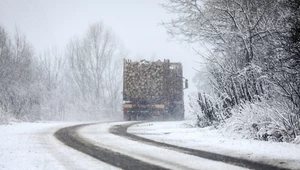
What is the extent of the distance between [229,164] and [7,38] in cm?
2154

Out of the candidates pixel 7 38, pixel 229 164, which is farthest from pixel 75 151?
pixel 7 38

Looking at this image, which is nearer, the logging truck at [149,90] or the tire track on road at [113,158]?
the tire track on road at [113,158]

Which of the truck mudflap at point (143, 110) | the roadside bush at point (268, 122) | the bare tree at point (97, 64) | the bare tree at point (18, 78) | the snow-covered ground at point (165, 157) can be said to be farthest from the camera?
the bare tree at point (97, 64)

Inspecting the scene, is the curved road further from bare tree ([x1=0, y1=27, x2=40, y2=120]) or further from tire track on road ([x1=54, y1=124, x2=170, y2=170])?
bare tree ([x1=0, y1=27, x2=40, y2=120])

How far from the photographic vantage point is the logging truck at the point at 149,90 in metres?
24.7

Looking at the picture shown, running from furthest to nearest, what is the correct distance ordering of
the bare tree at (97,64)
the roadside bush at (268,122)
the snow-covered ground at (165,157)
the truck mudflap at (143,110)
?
the bare tree at (97,64) → the truck mudflap at (143,110) → the roadside bush at (268,122) → the snow-covered ground at (165,157)

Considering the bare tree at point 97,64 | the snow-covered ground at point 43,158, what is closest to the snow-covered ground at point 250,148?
the snow-covered ground at point 43,158

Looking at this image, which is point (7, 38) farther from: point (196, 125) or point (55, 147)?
point (55, 147)

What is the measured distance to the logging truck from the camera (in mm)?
24672

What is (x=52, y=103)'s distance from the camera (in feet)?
97.0

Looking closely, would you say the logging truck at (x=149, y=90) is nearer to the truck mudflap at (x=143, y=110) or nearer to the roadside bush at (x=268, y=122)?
the truck mudflap at (x=143, y=110)

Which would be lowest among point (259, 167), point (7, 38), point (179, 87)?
point (259, 167)

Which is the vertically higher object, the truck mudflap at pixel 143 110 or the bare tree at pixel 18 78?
the bare tree at pixel 18 78

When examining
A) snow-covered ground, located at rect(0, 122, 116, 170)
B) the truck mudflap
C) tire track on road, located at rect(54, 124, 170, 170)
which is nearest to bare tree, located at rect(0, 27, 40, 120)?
the truck mudflap
